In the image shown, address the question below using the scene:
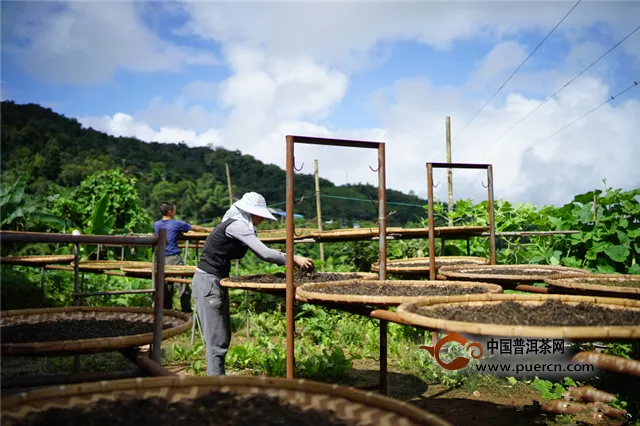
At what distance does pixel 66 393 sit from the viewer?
4.69ft

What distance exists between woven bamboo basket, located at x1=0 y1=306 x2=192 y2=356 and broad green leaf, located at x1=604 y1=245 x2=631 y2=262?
4280mm

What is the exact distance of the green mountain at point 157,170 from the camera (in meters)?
21.1

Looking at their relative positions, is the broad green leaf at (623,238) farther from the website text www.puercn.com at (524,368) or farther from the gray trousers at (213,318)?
the gray trousers at (213,318)

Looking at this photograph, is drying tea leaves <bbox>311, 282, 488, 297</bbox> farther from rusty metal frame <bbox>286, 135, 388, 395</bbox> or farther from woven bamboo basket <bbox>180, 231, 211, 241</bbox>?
woven bamboo basket <bbox>180, 231, 211, 241</bbox>

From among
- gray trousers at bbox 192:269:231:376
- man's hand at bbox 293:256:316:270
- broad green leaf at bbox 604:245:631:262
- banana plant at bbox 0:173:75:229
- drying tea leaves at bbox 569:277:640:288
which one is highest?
banana plant at bbox 0:173:75:229

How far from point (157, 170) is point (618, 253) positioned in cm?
2235

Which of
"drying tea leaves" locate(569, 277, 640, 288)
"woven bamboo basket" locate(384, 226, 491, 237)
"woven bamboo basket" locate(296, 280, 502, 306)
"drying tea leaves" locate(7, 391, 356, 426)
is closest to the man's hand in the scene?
"woven bamboo basket" locate(296, 280, 502, 306)

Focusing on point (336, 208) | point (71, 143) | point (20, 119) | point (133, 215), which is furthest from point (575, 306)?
point (20, 119)

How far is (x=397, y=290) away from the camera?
312cm

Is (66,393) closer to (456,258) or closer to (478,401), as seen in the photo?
(478,401)

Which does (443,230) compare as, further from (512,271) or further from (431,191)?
(512,271)

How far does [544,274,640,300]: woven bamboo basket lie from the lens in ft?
9.53

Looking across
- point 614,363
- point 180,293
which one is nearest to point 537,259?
point 180,293

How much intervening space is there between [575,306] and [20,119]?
28.8 meters
